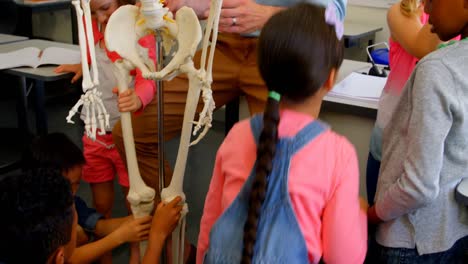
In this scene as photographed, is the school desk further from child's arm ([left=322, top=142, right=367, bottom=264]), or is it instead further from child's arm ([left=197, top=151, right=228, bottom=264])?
child's arm ([left=322, top=142, right=367, bottom=264])

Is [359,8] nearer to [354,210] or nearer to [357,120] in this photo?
[357,120]

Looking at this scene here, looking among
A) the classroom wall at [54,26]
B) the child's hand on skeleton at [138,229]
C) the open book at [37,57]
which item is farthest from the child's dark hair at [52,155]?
the classroom wall at [54,26]

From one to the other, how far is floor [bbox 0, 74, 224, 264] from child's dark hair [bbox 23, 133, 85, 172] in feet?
1.95

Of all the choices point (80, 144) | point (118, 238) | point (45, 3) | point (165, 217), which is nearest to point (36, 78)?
point (118, 238)

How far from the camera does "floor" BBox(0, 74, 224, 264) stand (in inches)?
94.8

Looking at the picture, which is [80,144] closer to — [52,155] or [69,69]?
[69,69]

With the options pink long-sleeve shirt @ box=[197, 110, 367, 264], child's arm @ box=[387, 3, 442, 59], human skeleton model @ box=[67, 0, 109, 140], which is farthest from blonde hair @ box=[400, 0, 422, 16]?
human skeleton model @ box=[67, 0, 109, 140]

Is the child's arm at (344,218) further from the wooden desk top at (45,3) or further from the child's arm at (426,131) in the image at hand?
the wooden desk top at (45,3)

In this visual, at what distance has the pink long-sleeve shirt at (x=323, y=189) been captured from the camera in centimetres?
90

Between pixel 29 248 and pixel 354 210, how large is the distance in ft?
1.93

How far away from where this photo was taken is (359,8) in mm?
3637

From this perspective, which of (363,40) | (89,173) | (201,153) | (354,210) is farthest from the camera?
(363,40)

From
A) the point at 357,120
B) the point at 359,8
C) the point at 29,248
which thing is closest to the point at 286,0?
the point at 357,120

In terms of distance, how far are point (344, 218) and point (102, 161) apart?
132 centimetres
